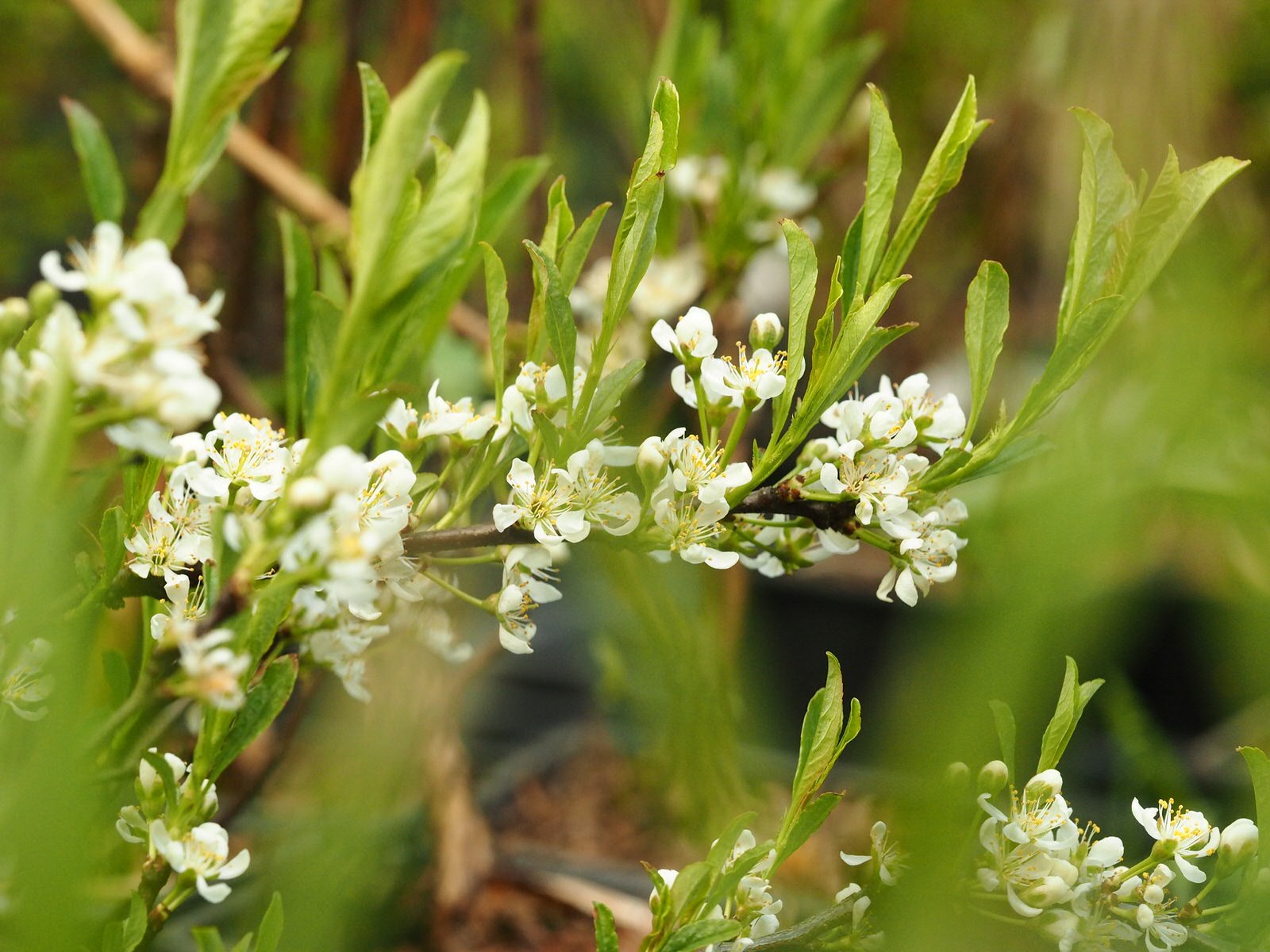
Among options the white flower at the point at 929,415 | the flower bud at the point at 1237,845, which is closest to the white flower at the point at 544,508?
the white flower at the point at 929,415

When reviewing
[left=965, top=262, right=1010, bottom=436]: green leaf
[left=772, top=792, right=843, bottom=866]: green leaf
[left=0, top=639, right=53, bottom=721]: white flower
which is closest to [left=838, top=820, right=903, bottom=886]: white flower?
[left=772, top=792, right=843, bottom=866]: green leaf

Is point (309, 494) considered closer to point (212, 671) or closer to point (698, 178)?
point (212, 671)

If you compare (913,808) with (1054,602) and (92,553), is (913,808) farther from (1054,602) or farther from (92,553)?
(92,553)

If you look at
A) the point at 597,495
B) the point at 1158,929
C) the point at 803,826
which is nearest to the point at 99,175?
the point at 597,495

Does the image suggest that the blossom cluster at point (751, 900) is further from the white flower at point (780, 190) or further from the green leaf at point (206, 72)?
the white flower at point (780, 190)

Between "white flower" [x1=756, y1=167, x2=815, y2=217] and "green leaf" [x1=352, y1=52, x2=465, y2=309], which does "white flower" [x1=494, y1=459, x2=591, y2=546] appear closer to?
"green leaf" [x1=352, y1=52, x2=465, y2=309]

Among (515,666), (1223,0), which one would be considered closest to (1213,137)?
(1223,0)
